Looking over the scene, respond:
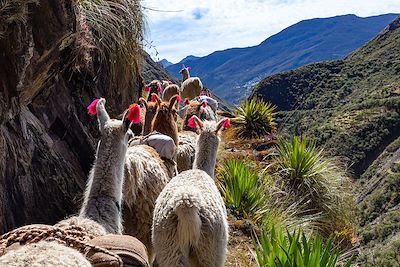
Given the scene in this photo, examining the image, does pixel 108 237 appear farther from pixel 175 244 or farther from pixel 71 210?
pixel 71 210

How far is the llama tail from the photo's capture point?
4277mm

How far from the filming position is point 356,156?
69750 millimetres

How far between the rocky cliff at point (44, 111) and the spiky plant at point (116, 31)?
0.88ft

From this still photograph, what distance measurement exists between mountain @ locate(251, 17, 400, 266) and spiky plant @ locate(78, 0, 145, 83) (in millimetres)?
19127

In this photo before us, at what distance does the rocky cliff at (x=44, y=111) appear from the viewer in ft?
14.0

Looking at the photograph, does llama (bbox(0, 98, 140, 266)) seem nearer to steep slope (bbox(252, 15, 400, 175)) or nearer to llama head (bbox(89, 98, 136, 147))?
llama head (bbox(89, 98, 136, 147))

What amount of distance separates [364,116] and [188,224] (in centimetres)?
7741

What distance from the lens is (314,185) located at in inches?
417

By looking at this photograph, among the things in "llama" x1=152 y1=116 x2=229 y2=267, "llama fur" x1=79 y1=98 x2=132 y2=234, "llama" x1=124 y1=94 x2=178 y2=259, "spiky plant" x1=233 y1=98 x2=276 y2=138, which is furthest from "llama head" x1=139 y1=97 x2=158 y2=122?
"spiky plant" x1=233 y1=98 x2=276 y2=138

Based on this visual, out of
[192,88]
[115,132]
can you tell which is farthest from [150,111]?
[192,88]

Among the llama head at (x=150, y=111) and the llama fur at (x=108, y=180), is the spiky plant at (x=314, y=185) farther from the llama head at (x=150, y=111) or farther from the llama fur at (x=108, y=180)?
the llama fur at (x=108, y=180)

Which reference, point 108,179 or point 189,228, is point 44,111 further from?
point 189,228

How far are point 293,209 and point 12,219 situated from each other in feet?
20.0

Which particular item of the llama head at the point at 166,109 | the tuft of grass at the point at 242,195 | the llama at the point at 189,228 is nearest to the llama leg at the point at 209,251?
the llama at the point at 189,228
